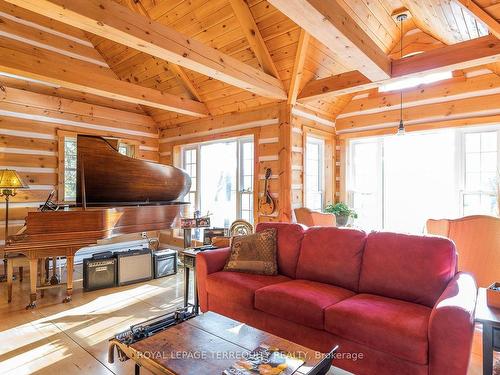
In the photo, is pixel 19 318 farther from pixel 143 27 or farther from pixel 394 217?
pixel 394 217

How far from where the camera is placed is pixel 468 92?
14.3 ft

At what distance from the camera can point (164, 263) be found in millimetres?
4770

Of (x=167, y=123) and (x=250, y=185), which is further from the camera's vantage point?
(x=167, y=123)

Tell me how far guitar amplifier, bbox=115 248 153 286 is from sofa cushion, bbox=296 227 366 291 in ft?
8.36

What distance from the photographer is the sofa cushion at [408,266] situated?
2287mm

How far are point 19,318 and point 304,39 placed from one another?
14.7 ft

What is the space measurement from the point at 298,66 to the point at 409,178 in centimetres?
286

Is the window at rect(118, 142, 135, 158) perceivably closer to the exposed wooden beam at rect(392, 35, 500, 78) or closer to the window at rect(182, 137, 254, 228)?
the window at rect(182, 137, 254, 228)

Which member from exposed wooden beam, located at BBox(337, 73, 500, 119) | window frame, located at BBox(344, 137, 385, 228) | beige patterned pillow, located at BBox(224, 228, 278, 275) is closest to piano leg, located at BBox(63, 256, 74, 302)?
beige patterned pillow, located at BBox(224, 228, 278, 275)

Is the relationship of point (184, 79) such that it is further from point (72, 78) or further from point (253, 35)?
point (72, 78)

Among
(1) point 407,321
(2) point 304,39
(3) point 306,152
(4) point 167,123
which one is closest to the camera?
(1) point 407,321

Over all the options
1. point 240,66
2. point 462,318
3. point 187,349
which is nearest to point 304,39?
point 240,66

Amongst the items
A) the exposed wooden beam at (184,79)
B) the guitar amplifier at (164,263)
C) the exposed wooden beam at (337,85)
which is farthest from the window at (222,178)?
the exposed wooden beam at (337,85)

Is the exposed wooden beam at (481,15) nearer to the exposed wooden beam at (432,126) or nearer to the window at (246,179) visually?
the exposed wooden beam at (432,126)
